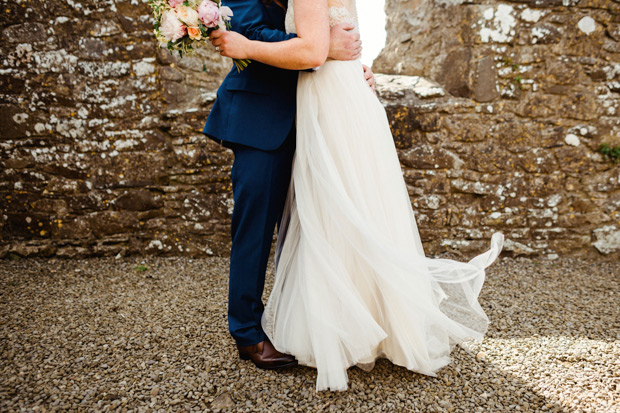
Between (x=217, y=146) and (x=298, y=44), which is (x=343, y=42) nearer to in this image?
(x=298, y=44)

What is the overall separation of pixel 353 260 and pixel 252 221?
19.7 inches

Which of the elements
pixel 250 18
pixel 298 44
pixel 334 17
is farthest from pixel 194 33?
pixel 334 17

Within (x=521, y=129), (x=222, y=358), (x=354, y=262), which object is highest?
(x=521, y=129)

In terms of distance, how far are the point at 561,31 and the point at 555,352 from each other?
9.26 feet

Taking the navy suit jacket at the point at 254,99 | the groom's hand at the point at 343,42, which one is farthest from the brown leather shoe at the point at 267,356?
the groom's hand at the point at 343,42

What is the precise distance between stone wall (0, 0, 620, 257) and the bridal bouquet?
6.29ft

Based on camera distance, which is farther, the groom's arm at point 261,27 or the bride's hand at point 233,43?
the groom's arm at point 261,27

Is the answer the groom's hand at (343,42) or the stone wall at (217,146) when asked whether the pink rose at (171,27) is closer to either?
the groom's hand at (343,42)

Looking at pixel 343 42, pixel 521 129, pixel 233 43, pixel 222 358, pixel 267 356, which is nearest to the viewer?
pixel 233 43

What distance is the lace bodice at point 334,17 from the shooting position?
1.61 m

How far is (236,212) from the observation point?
5.79ft

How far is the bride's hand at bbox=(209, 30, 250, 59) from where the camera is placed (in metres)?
1.53

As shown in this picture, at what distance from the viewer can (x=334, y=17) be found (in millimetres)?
1650

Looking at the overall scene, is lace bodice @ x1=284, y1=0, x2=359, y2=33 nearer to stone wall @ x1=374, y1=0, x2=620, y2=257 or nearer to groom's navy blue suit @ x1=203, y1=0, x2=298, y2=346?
groom's navy blue suit @ x1=203, y1=0, x2=298, y2=346
